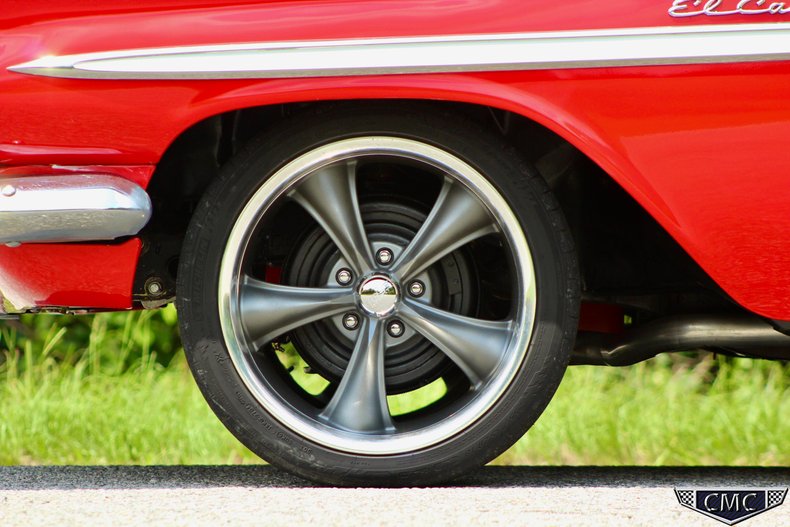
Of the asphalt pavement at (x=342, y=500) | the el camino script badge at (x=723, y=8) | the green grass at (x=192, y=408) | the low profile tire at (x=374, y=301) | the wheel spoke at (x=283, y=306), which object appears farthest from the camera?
the green grass at (x=192, y=408)

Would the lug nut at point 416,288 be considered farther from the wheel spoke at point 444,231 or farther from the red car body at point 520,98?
the red car body at point 520,98

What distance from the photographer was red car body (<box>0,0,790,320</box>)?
2.61 meters

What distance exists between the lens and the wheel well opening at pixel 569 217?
292 centimetres

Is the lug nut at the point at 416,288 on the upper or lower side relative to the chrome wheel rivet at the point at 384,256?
lower

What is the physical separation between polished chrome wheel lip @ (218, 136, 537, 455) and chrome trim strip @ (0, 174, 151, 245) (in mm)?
274

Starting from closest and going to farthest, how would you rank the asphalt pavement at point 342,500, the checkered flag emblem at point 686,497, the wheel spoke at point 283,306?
the asphalt pavement at point 342,500 → the checkered flag emblem at point 686,497 → the wheel spoke at point 283,306

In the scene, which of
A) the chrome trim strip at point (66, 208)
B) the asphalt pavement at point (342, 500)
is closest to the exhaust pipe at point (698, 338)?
the asphalt pavement at point (342, 500)

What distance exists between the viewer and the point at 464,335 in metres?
2.86

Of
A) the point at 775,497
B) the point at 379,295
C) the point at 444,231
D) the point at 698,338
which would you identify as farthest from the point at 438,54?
the point at 775,497

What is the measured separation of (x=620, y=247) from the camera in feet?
10.3

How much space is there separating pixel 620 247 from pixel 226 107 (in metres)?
1.18

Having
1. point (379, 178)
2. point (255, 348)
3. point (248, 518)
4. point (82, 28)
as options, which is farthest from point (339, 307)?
point (82, 28)

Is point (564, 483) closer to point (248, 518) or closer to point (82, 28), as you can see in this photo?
point (248, 518)

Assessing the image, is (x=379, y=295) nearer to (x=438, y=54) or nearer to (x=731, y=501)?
(x=438, y=54)
